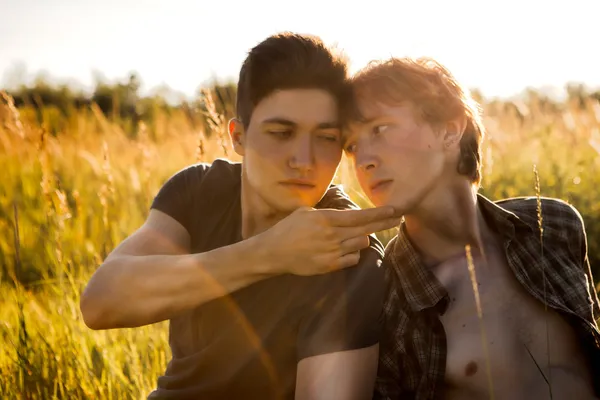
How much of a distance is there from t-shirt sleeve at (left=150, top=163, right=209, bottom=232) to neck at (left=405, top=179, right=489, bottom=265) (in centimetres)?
101

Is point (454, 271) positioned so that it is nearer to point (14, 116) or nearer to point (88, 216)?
point (14, 116)

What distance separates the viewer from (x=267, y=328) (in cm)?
277

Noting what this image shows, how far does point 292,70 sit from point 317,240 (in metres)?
0.86

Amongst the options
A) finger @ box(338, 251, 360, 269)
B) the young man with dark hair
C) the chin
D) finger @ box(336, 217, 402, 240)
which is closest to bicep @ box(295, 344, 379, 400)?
the young man with dark hair

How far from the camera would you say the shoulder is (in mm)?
3170

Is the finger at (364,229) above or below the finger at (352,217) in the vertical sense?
below

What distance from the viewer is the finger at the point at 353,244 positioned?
2478 mm

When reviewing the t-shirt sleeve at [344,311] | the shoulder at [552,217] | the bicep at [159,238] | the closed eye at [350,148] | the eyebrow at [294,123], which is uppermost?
the eyebrow at [294,123]

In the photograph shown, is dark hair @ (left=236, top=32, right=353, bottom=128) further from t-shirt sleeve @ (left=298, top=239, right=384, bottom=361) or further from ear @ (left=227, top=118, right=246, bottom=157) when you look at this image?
t-shirt sleeve @ (left=298, top=239, right=384, bottom=361)

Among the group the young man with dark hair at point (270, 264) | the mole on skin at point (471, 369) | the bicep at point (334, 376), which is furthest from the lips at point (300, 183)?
the mole on skin at point (471, 369)

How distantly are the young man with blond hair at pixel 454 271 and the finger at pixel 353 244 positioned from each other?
0.32 meters

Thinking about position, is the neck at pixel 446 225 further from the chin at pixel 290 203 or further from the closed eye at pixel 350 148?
the chin at pixel 290 203

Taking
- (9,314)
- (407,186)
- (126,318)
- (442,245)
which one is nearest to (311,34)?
(407,186)

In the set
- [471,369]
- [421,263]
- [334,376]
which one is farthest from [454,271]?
[334,376]
